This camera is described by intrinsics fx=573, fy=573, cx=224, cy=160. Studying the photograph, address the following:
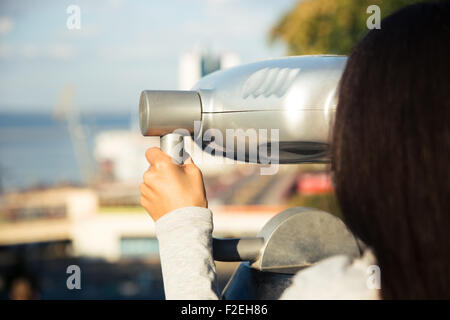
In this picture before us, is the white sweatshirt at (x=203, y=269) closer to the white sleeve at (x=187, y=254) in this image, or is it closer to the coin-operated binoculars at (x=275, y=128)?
the white sleeve at (x=187, y=254)

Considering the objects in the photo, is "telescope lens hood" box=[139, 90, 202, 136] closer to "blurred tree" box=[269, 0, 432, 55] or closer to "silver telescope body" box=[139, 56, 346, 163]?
"silver telescope body" box=[139, 56, 346, 163]

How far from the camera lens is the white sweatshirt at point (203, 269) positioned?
73 cm

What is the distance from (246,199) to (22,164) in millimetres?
44771

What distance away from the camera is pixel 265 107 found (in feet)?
3.00

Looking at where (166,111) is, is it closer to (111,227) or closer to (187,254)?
(187,254)

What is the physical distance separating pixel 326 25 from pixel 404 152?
6314 millimetres

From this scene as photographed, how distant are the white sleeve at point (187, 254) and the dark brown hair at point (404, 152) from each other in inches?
8.3

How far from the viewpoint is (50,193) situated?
22875 millimetres

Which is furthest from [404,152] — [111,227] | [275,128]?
[111,227]

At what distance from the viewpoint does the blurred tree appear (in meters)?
6.05

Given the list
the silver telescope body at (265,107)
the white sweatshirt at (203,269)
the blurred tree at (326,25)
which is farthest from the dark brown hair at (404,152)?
the blurred tree at (326,25)

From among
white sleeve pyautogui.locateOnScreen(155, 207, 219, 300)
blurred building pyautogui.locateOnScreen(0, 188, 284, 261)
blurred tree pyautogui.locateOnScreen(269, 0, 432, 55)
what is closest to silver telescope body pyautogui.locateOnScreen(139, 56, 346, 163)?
white sleeve pyautogui.locateOnScreen(155, 207, 219, 300)

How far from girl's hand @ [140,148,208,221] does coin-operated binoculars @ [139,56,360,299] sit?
0.04 m
